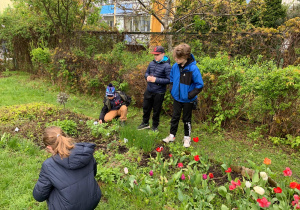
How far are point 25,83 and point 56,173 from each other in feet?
27.6

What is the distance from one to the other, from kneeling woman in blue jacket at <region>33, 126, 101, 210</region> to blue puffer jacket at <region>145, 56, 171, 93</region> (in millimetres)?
2431

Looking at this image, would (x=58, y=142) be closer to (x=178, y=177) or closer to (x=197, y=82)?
(x=178, y=177)

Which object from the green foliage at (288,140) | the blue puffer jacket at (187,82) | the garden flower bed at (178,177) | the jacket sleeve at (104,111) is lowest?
the garden flower bed at (178,177)

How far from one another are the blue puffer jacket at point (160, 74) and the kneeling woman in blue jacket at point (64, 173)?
2.43 meters

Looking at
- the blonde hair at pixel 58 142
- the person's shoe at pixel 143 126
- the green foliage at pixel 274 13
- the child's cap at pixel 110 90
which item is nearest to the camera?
the blonde hair at pixel 58 142

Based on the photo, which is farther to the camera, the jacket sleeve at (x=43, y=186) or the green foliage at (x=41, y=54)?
the green foliage at (x=41, y=54)

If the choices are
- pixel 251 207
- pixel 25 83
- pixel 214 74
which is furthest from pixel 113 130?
pixel 25 83

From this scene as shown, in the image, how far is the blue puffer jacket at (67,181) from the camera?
1821 mm

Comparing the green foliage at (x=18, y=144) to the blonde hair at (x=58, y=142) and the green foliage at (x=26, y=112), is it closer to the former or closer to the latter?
the green foliage at (x=26, y=112)

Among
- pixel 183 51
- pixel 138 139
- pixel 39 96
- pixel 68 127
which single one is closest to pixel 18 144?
pixel 68 127

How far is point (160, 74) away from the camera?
163 inches

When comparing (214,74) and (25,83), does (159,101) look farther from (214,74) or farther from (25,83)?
(25,83)

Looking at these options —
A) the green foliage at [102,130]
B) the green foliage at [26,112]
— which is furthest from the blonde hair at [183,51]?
the green foliage at [26,112]

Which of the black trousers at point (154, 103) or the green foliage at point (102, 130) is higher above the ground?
the black trousers at point (154, 103)
